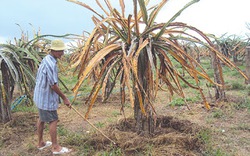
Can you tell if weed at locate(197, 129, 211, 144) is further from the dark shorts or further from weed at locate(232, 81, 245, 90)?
weed at locate(232, 81, 245, 90)

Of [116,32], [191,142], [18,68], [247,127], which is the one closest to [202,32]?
[116,32]

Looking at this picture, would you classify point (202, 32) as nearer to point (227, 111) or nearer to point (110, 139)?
point (110, 139)

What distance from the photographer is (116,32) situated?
315cm

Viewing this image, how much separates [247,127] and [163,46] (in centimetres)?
212

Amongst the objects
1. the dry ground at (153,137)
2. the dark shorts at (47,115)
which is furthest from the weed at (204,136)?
the dark shorts at (47,115)

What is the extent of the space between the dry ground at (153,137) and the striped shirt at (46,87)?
589 mm

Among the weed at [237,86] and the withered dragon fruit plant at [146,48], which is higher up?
the withered dragon fruit plant at [146,48]

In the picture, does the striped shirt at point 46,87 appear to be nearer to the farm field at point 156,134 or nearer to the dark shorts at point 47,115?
the dark shorts at point 47,115

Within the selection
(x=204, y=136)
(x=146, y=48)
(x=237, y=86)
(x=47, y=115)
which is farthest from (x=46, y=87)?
(x=237, y=86)

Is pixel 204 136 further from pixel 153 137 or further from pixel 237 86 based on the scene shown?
pixel 237 86

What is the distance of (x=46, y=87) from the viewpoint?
10.8ft

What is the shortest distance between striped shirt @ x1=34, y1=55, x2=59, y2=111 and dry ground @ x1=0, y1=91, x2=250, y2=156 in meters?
0.59

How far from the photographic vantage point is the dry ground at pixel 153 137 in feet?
9.96

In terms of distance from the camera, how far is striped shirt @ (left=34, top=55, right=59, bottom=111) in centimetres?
321
